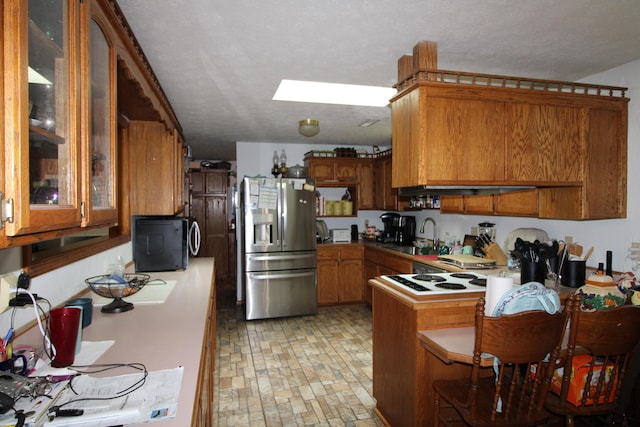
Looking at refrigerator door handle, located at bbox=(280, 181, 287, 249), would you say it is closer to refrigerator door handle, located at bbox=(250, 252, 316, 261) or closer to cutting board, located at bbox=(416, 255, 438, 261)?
refrigerator door handle, located at bbox=(250, 252, 316, 261)

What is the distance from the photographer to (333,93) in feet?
10.3

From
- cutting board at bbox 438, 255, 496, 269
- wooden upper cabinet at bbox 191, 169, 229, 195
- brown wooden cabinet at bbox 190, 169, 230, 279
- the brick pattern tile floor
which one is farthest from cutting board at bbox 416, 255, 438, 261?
wooden upper cabinet at bbox 191, 169, 229, 195

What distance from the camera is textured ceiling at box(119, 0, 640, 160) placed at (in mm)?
1699

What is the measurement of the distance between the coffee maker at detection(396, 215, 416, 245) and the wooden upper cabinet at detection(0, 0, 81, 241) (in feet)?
14.5

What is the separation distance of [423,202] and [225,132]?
2.59 m

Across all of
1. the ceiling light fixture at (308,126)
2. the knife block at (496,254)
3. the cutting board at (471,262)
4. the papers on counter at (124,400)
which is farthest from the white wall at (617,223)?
the papers on counter at (124,400)

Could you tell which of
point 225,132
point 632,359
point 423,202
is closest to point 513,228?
point 423,202

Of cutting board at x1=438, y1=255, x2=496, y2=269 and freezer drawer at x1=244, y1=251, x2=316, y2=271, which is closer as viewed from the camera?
cutting board at x1=438, y1=255, x2=496, y2=269

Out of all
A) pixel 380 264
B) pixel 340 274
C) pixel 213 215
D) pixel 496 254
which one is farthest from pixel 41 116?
pixel 213 215

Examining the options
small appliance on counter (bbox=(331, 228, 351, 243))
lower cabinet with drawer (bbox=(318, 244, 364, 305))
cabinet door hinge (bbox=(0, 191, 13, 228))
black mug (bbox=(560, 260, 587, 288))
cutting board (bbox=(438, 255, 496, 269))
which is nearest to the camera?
cabinet door hinge (bbox=(0, 191, 13, 228))

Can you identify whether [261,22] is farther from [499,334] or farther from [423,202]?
[423,202]

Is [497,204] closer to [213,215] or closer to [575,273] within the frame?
[575,273]

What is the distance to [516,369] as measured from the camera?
1.52m

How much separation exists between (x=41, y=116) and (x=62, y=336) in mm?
771
